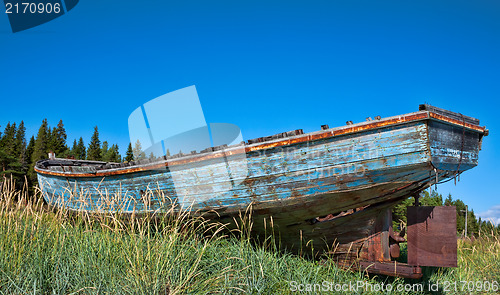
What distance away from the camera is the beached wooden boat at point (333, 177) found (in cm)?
420

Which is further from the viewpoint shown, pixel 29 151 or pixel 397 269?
pixel 29 151

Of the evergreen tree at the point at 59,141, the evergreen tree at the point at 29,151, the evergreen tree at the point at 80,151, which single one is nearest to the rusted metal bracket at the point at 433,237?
the evergreen tree at the point at 59,141

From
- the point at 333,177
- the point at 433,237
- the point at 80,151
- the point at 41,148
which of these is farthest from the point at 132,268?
the point at 80,151

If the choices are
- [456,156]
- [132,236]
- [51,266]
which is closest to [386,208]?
[456,156]

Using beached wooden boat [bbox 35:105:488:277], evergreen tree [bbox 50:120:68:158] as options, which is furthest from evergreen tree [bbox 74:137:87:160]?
beached wooden boat [bbox 35:105:488:277]

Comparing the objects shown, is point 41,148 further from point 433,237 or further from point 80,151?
point 433,237

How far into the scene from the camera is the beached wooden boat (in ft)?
13.8

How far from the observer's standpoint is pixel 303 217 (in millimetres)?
4992

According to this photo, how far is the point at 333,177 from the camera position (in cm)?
446

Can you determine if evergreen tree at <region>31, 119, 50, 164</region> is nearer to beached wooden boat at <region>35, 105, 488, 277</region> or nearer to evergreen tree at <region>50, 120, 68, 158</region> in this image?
evergreen tree at <region>50, 120, 68, 158</region>

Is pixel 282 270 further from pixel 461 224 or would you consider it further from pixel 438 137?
pixel 461 224

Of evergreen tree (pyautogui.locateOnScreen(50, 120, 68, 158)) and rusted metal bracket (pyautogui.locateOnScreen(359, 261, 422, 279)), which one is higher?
evergreen tree (pyautogui.locateOnScreen(50, 120, 68, 158))

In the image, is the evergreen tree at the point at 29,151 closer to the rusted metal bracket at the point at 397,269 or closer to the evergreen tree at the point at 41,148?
the evergreen tree at the point at 41,148

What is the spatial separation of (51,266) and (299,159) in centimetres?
326
